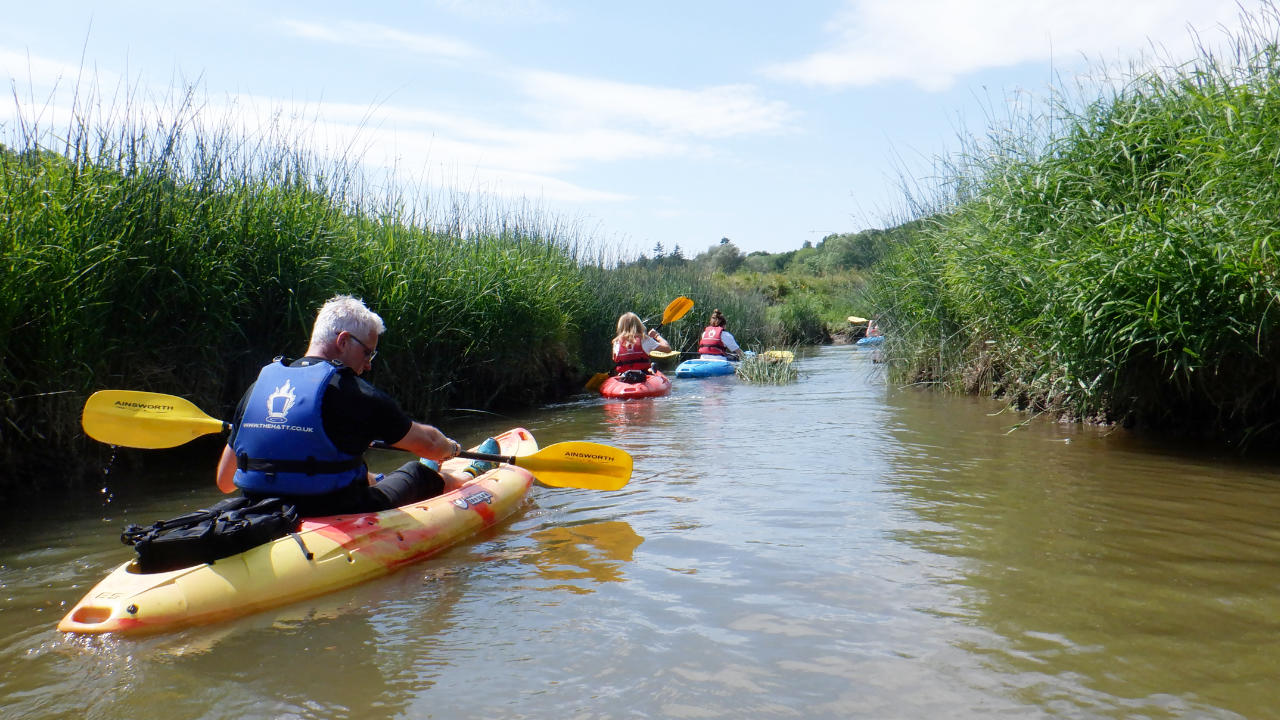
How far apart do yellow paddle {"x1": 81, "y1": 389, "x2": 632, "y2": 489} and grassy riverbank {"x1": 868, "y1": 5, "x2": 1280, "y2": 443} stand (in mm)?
2799

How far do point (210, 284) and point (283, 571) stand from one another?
2757 millimetres

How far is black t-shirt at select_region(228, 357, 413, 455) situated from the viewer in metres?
3.47

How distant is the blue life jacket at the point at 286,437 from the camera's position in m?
3.44

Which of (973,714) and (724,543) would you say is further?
(724,543)

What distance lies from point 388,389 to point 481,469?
2.34 m

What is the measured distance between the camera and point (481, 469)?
5.08m

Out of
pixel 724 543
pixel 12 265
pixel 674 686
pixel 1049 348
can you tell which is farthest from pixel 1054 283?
pixel 12 265

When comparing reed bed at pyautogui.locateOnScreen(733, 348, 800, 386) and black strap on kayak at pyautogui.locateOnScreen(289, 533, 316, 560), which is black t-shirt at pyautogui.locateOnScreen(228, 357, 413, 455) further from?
reed bed at pyautogui.locateOnScreen(733, 348, 800, 386)

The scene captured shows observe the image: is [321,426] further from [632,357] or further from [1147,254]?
[632,357]

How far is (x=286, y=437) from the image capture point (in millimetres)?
3451

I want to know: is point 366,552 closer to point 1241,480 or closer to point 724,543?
point 724,543

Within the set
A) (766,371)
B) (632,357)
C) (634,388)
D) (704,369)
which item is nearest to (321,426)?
(634,388)

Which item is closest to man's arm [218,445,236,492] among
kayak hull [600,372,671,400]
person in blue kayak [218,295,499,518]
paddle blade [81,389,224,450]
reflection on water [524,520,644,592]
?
person in blue kayak [218,295,499,518]

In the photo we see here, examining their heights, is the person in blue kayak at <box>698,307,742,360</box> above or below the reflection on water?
above
